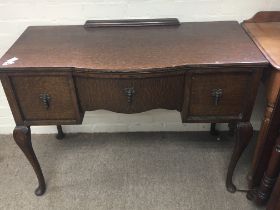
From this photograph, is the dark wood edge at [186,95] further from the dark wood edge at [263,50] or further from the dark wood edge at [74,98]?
the dark wood edge at [74,98]

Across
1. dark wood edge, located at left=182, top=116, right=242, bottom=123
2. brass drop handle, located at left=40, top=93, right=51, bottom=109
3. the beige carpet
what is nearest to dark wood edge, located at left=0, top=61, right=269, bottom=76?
brass drop handle, located at left=40, top=93, right=51, bottom=109

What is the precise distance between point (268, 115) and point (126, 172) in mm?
765

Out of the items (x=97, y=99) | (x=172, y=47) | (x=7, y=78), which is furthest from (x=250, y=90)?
(x=7, y=78)

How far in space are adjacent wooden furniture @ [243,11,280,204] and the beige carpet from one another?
0.13 meters

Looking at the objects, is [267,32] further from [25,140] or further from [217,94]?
[25,140]

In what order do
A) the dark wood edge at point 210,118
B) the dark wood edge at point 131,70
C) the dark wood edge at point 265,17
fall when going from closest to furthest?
the dark wood edge at point 131,70, the dark wood edge at point 210,118, the dark wood edge at point 265,17

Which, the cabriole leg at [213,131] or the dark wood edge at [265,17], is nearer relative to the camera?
the dark wood edge at [265,17]

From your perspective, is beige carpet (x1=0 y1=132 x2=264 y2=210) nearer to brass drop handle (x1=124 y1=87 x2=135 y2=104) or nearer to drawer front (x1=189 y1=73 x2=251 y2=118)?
drawer front (x1=189 y1=73 x2=251 y2=118)

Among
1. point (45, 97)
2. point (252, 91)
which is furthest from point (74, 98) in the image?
point (252, 91)

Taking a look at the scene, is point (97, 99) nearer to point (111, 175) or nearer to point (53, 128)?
point (111, 175)

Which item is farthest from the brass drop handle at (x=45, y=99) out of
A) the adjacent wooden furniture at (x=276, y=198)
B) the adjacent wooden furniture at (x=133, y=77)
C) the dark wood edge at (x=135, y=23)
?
the adjacent wooden furniture at (x=276, y=198)

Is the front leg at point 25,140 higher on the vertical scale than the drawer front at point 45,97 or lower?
lower

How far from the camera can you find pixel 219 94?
1.10 metres

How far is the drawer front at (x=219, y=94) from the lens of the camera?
107 centimetres
